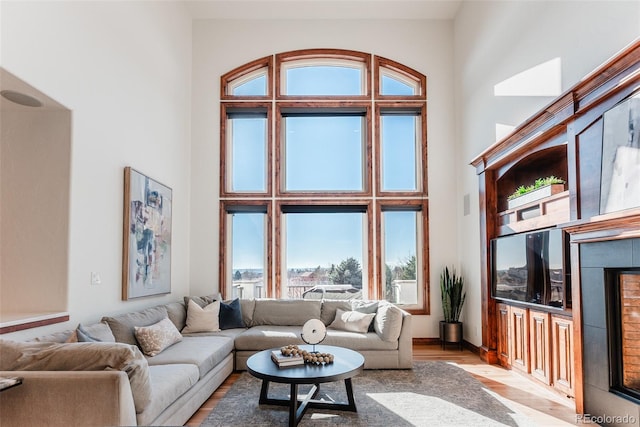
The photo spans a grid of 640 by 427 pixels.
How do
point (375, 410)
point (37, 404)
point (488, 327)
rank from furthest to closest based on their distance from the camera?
point (488, 327)
point (375, 410)
point (37, 404)

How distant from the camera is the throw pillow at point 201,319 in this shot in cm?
534

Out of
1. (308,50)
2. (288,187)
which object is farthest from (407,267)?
(308,50)

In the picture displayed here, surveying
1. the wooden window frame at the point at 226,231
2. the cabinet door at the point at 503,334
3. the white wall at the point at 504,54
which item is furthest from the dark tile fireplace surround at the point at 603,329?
the wooden window frame at the point at 226,231

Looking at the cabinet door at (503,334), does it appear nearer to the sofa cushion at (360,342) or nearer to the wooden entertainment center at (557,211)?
the wooden entertainment center at (557,211)

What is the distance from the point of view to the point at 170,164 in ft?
19.9

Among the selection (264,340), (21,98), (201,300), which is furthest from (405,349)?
(21,98)

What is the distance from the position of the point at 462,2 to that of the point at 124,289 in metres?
5.86

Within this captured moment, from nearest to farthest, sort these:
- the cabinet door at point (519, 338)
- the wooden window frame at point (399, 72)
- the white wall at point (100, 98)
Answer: the white wall at point (100, 98) → the cabinet door at point (519, 338) → the wooden window frame at point (399, 72)

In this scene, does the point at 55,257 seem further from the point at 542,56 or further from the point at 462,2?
the point at 462,2

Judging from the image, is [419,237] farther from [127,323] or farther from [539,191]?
[127,323]

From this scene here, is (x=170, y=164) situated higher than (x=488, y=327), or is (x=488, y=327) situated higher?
(x=170, y=164)

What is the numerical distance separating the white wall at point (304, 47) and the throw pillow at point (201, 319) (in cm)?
130

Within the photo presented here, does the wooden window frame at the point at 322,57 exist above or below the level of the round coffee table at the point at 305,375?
above

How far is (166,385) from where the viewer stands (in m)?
3.19
